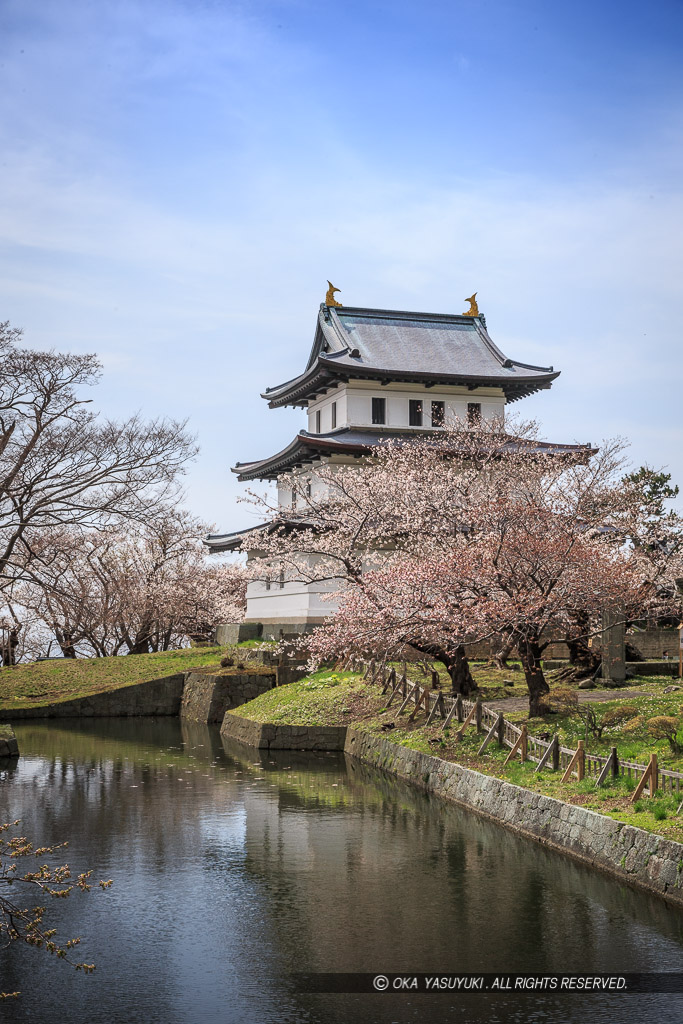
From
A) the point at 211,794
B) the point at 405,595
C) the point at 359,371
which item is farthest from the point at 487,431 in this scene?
the point at 211,794

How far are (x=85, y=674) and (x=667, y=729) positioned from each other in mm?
32621

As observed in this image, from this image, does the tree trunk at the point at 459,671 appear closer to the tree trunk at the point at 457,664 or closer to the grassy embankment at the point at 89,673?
the tree trunk at the point at 457,664

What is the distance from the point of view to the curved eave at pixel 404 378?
44688mm

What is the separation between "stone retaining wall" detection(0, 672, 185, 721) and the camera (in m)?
39.7

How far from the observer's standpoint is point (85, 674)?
44.8 m

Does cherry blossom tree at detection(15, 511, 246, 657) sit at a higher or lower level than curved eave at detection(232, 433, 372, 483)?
lower

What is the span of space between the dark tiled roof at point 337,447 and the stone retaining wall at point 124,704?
10959 mm

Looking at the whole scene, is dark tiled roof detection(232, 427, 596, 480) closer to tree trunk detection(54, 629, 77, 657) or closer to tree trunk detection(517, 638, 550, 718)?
tree trunk detection(54, 629, 77, 657)

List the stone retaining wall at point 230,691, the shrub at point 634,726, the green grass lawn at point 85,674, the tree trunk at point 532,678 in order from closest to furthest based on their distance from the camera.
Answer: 1. the shrub at point 634,726
2. the tree trunk at point 532,678
3. the stone retaining wall at point 230,691
4. the green grass lawn at point 85,674

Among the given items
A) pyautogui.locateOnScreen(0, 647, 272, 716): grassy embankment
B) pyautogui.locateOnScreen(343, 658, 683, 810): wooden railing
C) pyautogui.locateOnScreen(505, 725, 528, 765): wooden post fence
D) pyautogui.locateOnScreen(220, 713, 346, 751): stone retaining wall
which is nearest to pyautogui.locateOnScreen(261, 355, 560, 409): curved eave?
pyautogui.locateOnScreen(0, 647, 272, 716): grassy embankment

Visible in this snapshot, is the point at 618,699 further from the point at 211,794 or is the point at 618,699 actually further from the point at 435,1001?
the point at 435,1001

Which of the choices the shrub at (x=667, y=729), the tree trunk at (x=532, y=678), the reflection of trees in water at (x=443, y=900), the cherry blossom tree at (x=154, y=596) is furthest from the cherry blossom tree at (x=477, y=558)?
the cherry blossom tree at (x=154, y=596)

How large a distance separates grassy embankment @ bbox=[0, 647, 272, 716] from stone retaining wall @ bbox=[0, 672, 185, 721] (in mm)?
318

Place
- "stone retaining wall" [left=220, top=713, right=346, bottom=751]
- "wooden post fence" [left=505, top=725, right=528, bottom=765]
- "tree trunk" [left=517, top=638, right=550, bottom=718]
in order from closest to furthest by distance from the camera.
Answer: "wooden post fence" [left=505, top=725, right=528, bottom=765], "tree trunk" [left=517, top=638, right=550, bottom=718], "stone retaining wall" [left=220, top=713, right=346, bottom=751]
